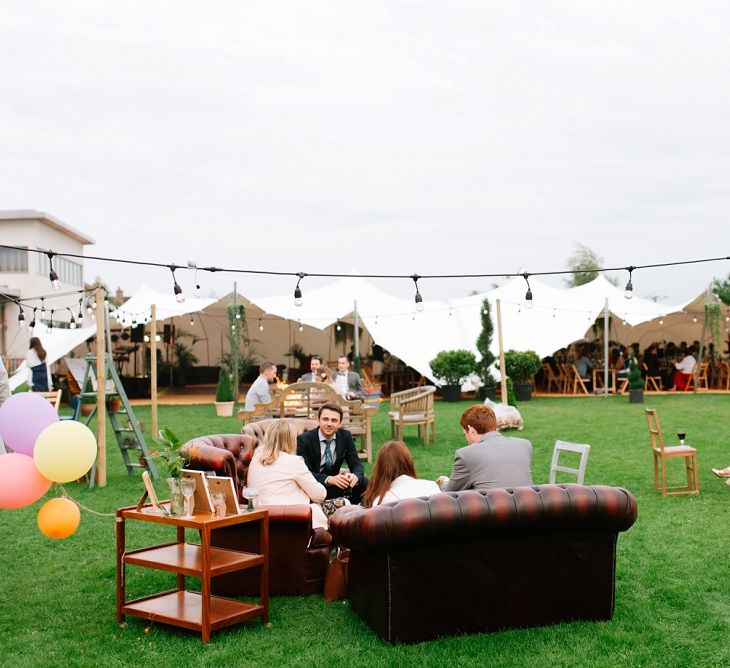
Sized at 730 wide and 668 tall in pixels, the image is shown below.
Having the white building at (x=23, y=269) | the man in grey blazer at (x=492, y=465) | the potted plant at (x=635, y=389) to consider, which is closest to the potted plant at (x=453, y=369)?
the potted plant at (x=635, y=389)

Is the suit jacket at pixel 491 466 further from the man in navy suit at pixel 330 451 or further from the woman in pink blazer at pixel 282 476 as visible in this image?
the man in navy suit at pixel 330 451

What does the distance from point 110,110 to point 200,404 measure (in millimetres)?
8305

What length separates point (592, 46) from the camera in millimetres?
8578

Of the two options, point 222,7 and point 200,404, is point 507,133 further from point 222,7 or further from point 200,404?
point 200,404

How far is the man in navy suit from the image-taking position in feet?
19.1

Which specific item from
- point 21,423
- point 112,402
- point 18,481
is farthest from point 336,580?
point 112,402

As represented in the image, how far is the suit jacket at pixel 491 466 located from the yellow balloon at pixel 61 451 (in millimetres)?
1930

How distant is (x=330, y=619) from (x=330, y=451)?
180 centimetres

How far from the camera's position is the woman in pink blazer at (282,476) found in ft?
16.0

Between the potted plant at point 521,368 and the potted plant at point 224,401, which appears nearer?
the potted plant at point 224,401

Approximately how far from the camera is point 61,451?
389 cm

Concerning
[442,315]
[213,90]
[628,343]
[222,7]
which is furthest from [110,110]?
[628,343]

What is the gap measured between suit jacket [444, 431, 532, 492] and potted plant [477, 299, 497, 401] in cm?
1282

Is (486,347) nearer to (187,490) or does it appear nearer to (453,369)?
(453,369)
